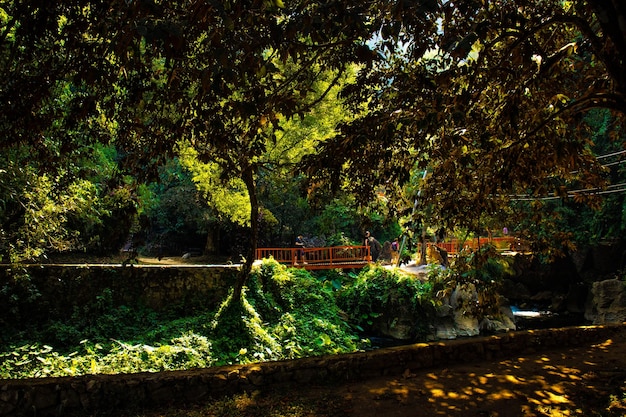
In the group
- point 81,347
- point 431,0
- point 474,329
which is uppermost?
point 431,0

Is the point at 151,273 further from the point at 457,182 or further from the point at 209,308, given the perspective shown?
the point at 457,182

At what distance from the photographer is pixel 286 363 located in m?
6.02

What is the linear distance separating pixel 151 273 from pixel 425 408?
425 inches

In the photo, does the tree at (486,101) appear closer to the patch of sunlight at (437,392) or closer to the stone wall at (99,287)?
the patch of sunlight at (437,392)

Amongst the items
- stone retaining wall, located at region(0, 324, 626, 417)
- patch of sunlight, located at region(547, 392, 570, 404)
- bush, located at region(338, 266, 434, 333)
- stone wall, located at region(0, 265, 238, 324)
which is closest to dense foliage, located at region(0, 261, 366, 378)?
stone wall, located at region(0, 265, 238, 324)

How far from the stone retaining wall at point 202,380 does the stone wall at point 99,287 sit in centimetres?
692

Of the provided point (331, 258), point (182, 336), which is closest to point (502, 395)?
point (182, 336)

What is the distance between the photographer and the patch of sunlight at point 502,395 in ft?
18.0

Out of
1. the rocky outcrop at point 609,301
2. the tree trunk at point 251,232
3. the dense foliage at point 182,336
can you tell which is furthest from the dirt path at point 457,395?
the rocky outcrop at point 609,301

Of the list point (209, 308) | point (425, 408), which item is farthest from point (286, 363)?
point (209, 308)

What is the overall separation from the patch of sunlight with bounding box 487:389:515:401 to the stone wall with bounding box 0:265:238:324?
9577 mm

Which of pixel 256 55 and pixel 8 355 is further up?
pixel 256 55

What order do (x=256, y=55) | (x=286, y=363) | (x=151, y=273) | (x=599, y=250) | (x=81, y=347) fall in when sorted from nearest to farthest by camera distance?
(x=256, y=55), (x=286, y=363), (x=81, y=347), (x=151, y=273), (x=599, y=250)

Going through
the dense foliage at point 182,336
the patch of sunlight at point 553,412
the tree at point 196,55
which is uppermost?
the tree at point 196,55
